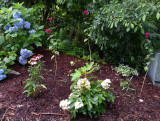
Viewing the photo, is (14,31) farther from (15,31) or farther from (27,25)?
(27,25)

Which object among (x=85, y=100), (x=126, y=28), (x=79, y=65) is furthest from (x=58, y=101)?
(x=126, y=28)

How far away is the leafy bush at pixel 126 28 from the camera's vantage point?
286 cm

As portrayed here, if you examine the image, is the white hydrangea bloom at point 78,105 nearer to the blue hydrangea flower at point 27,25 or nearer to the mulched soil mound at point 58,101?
the mulched soil mound at point 58,101

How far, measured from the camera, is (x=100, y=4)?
354 centimetres

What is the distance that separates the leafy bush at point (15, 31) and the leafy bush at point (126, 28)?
122 cm

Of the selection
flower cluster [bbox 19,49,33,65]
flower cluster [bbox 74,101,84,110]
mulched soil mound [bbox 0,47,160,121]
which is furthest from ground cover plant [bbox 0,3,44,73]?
flower cluster [bbox 74,101,84,110]

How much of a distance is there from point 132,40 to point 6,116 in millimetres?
2744

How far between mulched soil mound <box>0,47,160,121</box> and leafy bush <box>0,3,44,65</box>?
363 mm

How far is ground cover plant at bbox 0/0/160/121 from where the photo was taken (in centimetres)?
200

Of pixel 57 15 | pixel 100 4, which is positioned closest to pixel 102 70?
pixel 100 4

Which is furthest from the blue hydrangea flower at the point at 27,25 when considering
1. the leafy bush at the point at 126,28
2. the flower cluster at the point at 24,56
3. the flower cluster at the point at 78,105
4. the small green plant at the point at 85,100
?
the flower cluster at the point at 78,105

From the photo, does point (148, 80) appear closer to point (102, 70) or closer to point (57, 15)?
point (102, 70)

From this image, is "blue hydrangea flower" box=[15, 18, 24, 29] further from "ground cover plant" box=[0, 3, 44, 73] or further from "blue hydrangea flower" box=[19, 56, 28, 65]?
"blue hydrangea flower" box=[19, 56, 28, 65]

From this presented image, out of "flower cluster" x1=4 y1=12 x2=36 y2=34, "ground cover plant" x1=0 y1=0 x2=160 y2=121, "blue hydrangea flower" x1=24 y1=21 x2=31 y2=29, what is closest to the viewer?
"ground cover plant" x1=0 y1=0 x2=160 y2=121
